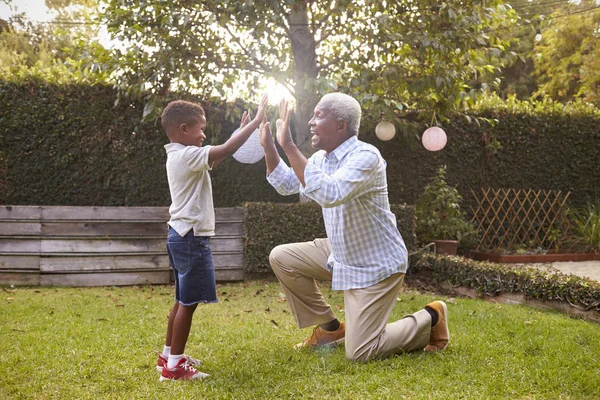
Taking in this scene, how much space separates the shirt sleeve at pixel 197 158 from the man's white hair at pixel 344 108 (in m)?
0.81

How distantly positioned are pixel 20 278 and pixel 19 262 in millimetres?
186

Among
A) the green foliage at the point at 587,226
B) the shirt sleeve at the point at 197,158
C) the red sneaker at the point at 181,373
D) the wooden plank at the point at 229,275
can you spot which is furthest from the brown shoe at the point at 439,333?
the green foliage at the point at 587,226

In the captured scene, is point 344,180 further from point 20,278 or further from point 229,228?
point 20,278

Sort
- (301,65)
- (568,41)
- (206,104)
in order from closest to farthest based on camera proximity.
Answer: (301,65) → (206,104) → (568,41)

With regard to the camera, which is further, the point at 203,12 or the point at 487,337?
the point at 203,12

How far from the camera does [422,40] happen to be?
661 cm

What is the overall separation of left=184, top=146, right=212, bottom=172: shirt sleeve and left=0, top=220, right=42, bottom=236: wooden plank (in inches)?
171

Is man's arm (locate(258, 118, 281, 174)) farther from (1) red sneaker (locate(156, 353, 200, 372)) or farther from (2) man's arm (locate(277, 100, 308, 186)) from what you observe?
(1) red sneaker (locate(156, 353, 200, 372))

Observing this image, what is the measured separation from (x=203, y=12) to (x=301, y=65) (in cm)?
143

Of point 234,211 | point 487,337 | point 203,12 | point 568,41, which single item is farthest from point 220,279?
point 568,41

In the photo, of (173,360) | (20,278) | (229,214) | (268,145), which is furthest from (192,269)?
(20,278)

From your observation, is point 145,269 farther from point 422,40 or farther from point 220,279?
point 422,40

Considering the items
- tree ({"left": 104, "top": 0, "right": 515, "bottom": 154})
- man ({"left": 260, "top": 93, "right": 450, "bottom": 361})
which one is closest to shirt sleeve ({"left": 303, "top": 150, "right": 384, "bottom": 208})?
man ({"left": 260, "top": 93, "right": 450, "bottom": 361})

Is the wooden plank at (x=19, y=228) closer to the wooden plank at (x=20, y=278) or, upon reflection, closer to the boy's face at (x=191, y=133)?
the wooden plank at (x=20, y=278)
